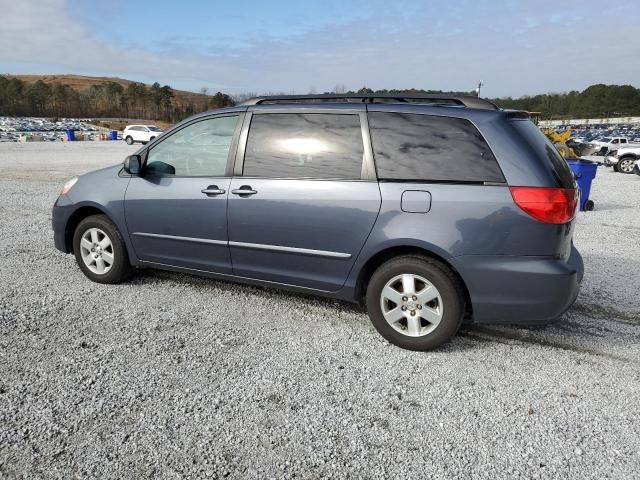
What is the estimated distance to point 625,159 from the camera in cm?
2011

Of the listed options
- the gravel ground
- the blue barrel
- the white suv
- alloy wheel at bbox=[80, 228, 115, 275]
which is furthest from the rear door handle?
the white suv

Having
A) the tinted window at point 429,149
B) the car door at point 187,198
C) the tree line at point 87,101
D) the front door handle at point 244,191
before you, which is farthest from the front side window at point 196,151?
the tree line at point 87,101

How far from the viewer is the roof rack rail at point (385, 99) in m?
3.62

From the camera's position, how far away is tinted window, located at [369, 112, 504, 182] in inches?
132

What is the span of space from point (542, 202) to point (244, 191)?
2232mm

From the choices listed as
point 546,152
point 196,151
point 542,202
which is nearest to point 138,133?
point 196,151

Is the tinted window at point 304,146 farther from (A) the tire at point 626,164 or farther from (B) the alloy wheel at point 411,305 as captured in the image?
(A) the tire at point 626,164

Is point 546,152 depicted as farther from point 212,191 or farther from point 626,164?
point 626,164

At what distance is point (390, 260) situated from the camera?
11.7 feet

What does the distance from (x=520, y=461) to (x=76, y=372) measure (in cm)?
270

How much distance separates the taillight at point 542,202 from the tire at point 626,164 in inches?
801

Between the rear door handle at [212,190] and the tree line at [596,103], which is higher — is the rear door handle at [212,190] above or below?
below

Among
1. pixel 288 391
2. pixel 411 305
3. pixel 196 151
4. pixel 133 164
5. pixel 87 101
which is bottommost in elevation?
pixel 288 391

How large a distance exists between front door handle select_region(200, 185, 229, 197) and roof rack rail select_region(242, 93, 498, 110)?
0.83 m
